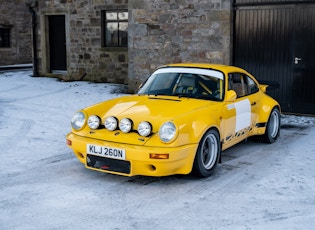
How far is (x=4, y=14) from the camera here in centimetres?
2406

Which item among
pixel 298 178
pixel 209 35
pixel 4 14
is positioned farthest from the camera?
pixel 4 14

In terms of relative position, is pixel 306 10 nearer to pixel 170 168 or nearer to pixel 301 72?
pixel 301 72

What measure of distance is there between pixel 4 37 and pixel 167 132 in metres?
21.3

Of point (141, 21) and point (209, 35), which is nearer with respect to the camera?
point (209, 35)

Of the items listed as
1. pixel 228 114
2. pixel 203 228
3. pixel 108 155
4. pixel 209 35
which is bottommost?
pixel 203 228

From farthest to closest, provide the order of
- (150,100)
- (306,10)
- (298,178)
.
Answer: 1. (306,10)
2. (150,100)
3. (298,178)

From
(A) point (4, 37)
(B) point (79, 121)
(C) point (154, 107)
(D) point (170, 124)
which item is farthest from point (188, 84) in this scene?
(A) point (4, 37)

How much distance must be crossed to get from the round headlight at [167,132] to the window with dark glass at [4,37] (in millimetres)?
21165

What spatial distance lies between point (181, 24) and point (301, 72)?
10.8 ft

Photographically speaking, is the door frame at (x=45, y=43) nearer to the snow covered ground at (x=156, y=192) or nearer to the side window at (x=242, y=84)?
the snow covered ground at (x=156, y=192)

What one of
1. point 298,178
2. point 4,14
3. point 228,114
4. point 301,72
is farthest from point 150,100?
point 4,14

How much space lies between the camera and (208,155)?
577 centimetres

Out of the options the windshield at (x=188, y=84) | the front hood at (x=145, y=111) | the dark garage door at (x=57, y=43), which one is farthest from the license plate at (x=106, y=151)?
the dark garage door at (x=57, y=43)

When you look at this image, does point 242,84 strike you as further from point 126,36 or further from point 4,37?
point 4,37
